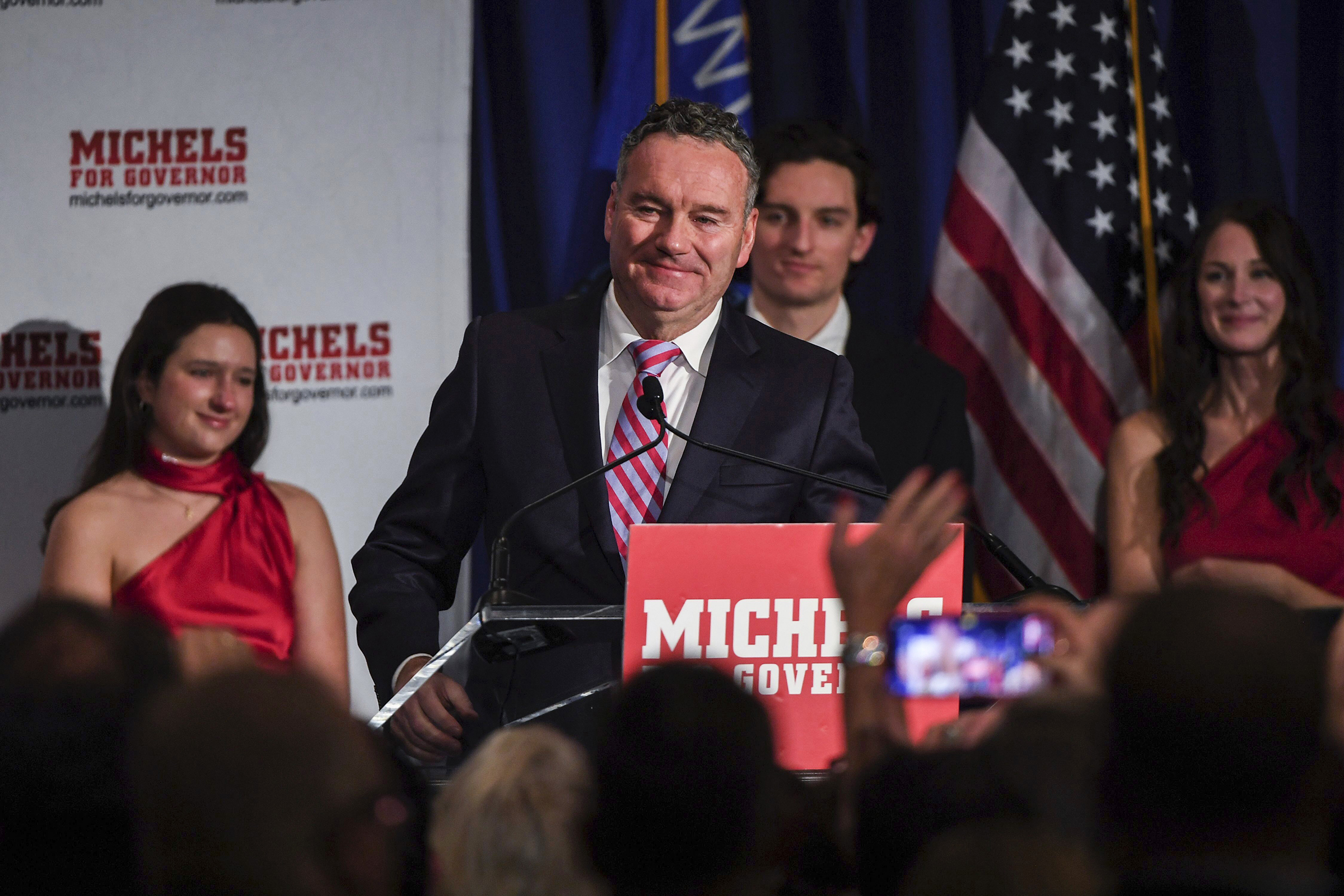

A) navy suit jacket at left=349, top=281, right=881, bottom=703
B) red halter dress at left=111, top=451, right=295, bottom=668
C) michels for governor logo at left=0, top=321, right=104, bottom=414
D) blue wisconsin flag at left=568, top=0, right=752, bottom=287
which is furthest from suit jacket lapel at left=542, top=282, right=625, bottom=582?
michels for governor logo at left=0, top=321, right=104, bottom=414

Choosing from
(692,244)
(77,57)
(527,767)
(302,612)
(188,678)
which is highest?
(77,57)

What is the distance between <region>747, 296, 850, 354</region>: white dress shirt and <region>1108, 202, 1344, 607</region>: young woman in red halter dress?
2.34 ft

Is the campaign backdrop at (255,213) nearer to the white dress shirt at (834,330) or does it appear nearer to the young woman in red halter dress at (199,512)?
the young woman in red halter dress at (199,512)

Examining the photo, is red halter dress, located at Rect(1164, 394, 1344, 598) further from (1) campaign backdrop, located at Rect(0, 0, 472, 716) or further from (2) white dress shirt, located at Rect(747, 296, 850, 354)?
(1) campaign backdrop, located at Rect(0, 0, 472, 716)

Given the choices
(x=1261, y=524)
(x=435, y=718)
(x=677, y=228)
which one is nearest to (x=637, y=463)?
(x=677, y=228)

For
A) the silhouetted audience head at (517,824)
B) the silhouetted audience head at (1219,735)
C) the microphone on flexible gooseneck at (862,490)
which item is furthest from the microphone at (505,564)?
the silhouetted audience head at (1219,735)

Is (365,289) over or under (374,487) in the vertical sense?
over

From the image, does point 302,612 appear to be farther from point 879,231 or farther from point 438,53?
point 879,231

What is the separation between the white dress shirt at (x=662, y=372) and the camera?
231 centimetres

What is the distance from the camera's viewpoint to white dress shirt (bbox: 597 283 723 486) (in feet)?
7.60

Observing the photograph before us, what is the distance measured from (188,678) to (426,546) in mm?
1288

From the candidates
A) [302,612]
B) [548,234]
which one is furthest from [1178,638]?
[548,234]

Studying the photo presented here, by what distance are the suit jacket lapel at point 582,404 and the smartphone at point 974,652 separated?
2.85 feet

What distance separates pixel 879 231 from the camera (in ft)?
13.4
